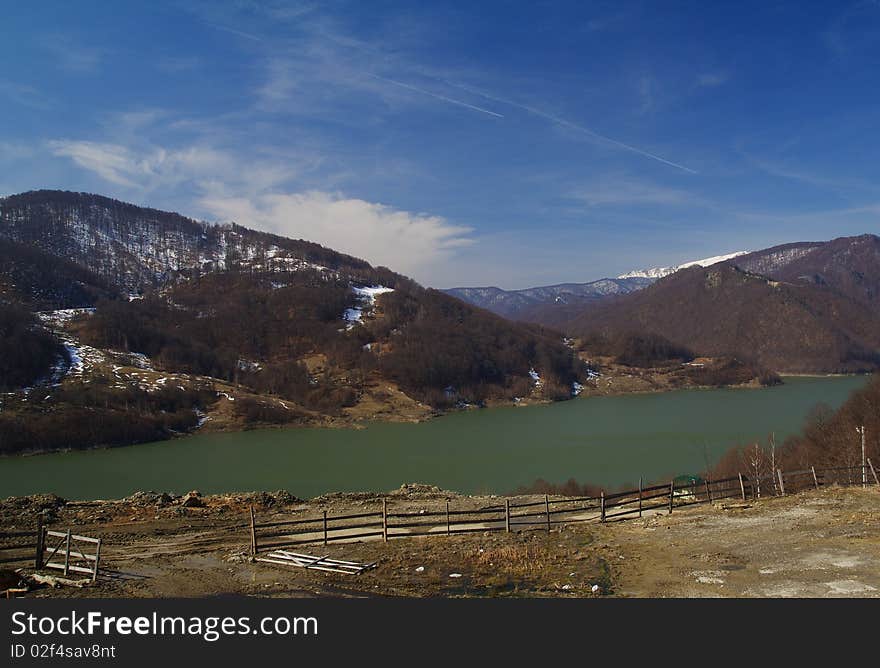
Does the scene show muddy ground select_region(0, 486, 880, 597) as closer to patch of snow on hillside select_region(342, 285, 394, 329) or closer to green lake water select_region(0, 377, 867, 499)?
green lake water select_region(0, 377, 867, 499)

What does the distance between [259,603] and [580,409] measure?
336 feet

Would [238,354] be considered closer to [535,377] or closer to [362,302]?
[362,302]

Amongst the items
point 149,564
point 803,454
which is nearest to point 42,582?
point 149,564

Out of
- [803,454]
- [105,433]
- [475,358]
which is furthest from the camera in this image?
[475,358]

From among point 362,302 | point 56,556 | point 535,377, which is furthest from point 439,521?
point 362,302

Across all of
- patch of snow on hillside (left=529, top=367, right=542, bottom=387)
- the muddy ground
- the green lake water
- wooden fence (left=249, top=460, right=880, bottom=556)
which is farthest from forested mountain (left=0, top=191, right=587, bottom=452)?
wooden fence (left=249, top=460, right=880, bottom=556)

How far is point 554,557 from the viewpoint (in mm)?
16484

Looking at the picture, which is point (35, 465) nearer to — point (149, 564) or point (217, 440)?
point (217, 440)

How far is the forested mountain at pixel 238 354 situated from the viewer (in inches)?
3223

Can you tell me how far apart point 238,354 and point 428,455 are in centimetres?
8100

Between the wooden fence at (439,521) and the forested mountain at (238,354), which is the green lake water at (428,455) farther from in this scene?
the wooden fence at (439,521)

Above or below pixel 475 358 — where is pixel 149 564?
below

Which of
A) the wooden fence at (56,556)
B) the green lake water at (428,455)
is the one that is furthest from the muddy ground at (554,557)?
the green lake water at (428,455)

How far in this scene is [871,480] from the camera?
1075 inches
